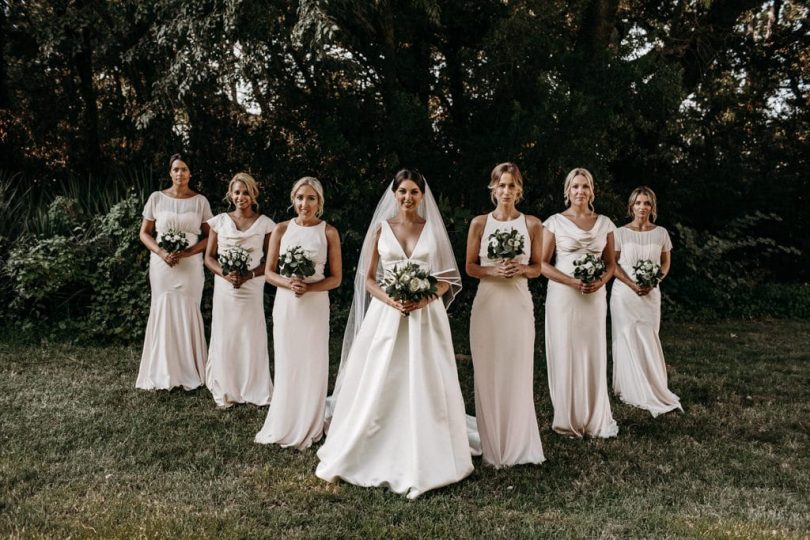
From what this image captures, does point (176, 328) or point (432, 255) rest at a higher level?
point (432, 255)

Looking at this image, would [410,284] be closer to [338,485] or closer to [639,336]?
[338,485]

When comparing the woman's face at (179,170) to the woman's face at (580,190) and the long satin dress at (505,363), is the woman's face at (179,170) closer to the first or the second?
the long satin dress at (505,363)

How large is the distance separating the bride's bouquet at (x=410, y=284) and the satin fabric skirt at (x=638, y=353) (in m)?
3.57

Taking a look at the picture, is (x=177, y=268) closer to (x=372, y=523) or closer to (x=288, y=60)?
(x=372, y=523)

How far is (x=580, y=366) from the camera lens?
21.3 feet

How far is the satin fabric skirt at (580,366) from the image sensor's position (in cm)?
640

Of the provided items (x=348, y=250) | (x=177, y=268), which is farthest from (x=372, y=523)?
(x=348, y=250)

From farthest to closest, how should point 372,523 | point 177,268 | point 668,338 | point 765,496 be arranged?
point 668,338 < point 177,268 < point 765,496 < point 372,523

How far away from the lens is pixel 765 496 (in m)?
4.84

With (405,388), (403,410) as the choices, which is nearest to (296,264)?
(405,388)

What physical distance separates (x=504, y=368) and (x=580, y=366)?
3.73 feet

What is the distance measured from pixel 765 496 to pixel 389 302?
3038 mm

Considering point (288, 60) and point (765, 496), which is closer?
point (765, 496)

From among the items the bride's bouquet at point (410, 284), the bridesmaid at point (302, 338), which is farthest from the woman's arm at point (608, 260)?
the bridesmaid at point (302, 338)
